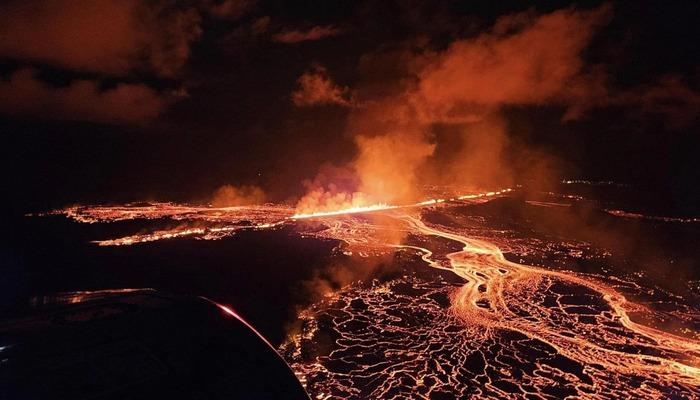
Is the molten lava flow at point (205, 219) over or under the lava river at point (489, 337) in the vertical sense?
over

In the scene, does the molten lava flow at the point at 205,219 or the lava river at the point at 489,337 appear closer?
the lava river at the point at 489,337

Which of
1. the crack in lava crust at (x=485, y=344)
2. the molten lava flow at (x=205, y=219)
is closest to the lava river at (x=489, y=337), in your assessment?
the crack in lava crust at (x=485, y=344)

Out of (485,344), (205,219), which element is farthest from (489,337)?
(205,219)

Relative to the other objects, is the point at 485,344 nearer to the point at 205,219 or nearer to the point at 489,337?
the point at 489,337

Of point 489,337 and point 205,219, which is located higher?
point 205,219

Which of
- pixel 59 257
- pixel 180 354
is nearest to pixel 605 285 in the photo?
pixel 180 354

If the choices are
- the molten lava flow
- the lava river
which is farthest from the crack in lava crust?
the molten lava flow

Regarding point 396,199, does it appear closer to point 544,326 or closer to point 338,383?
point 544,326

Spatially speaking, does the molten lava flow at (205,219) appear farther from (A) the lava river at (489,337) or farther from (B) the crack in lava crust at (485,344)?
(B) the crack in lava crust at (485,344)
